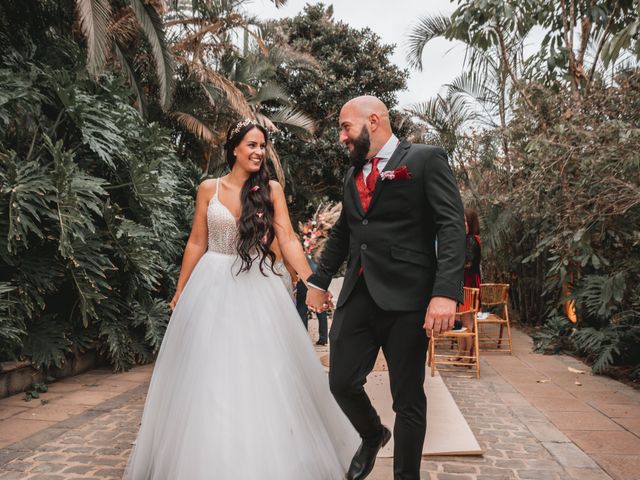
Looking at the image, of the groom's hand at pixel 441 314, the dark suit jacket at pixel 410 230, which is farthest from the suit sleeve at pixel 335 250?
the groom's hand at pixel 441 314

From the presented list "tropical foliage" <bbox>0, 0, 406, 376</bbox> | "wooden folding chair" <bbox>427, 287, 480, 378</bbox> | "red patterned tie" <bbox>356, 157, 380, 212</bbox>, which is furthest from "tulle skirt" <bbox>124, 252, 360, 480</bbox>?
"wooden folding chair" <bbox>427, 287, 480, 378</bbox>

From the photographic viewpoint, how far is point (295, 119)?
16.6 m

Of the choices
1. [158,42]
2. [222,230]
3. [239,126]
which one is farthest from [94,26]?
[222,230]

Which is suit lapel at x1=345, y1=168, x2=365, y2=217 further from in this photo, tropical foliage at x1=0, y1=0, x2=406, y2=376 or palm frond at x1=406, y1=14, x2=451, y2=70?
palm frond at x1=406, y1=14, x2=451, y2=70

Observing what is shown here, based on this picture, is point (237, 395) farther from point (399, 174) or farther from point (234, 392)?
point (399, 174)

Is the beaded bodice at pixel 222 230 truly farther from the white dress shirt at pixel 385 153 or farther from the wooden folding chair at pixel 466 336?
the wooden folding chair at pixel 466 336

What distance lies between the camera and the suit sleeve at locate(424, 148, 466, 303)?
2672 mm

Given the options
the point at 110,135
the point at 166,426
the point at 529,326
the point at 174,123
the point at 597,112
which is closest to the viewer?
the point at 166,426

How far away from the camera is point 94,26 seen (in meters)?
7.35

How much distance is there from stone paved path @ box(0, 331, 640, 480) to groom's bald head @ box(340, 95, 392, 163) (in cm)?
209

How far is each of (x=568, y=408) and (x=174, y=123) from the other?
10.3 metres

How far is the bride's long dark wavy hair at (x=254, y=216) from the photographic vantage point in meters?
3.64

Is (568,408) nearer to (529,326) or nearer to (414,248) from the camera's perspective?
(414,248)

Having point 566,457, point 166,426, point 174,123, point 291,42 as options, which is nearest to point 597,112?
point 566,457
